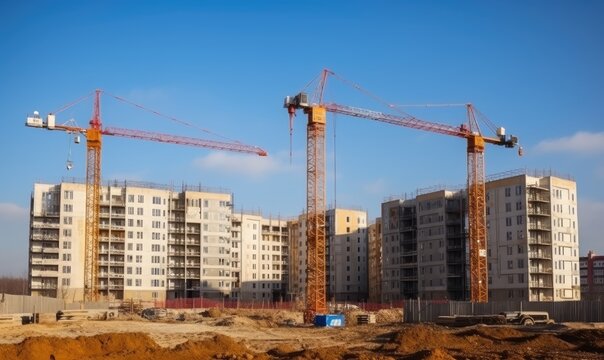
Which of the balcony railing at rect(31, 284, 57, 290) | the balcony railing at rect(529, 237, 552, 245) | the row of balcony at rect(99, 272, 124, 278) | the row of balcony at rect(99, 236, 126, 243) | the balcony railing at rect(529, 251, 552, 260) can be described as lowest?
the balcony railing at rect(31, 284, 57, 290)

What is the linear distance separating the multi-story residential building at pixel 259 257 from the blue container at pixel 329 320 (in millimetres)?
77247

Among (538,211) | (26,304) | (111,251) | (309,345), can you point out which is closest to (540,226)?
(538,211)

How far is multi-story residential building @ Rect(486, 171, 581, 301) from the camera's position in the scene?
359ft

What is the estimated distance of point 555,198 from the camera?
113 meters

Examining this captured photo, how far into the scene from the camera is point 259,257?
159875 millimetres

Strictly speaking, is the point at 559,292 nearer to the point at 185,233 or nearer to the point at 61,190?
the point at 185,233

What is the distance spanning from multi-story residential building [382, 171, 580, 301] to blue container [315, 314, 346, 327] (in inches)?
1809

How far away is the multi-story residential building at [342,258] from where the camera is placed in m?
156

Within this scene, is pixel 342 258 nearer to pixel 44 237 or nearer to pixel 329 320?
pixel 44 237

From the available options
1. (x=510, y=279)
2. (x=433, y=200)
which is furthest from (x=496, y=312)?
(x=433, y=200)

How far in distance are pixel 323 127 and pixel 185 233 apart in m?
58.4

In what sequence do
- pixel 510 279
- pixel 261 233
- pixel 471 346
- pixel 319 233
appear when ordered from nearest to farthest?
pixel 471 346, pixel 319 233, pixel 510 279, pixel 261 233

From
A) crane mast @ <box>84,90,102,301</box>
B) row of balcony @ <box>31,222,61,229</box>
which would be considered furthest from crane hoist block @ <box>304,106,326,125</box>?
row of balcony @ <box>31,222,61,229</box>

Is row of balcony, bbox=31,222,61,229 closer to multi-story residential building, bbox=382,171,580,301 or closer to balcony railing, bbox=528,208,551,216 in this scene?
multi-story residential building, bbox=382,171,580,301
